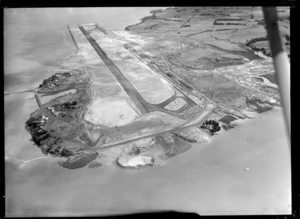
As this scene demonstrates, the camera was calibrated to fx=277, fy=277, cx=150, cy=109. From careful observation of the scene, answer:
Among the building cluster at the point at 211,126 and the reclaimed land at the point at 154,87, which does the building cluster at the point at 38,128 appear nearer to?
the reclaimed land at the point at 154,87

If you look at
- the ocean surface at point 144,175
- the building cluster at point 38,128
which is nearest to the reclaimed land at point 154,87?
the building cluster at point 38,128

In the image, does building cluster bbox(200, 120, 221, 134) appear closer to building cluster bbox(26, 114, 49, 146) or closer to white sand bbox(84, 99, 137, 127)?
white sand bbox(84, 99, 137, 127)

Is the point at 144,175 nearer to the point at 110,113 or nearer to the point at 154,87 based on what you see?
the point at 110,113

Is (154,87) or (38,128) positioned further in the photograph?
(154,87)

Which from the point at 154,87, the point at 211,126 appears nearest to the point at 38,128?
the point at 154,87

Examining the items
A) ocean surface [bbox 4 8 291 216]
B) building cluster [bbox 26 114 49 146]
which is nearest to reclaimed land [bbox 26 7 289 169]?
building cluster [bbox 26 114 49 146]

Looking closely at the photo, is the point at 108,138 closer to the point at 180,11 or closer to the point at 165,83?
the point at 165,83

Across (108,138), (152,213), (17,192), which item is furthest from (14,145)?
(152,213)

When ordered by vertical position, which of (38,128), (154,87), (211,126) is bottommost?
(211,126)
